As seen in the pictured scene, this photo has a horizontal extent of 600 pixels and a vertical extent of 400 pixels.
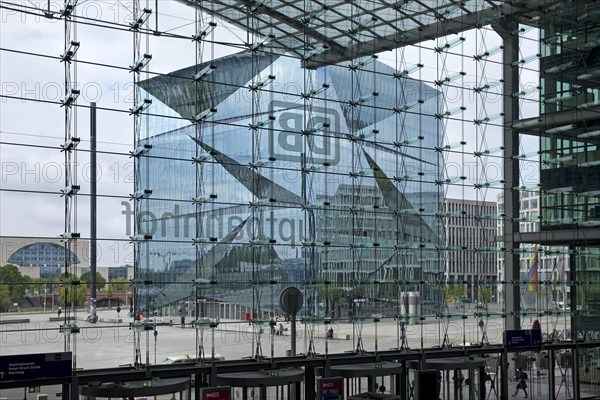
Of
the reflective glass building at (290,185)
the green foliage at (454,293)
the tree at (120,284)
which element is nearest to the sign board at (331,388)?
the reflective glass building at (290,185)

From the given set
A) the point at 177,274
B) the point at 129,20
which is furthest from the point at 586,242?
the point at 129,20

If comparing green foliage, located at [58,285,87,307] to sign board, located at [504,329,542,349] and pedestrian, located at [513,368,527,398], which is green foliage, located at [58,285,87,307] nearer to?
sign board, located at [504,329,542,349]

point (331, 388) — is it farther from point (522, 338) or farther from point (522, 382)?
point (522, 382)

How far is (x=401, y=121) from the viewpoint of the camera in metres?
14.2

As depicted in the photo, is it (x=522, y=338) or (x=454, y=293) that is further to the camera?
(x=454, y=293)

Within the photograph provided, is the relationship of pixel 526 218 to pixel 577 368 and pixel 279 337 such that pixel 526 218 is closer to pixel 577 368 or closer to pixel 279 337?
pixel 577 368

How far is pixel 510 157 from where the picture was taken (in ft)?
Answer: 50.9

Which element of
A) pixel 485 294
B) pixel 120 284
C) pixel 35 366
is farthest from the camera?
pixel 485 294

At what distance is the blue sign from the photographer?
9367 millimetres

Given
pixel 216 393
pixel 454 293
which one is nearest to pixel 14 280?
pixel 216 393

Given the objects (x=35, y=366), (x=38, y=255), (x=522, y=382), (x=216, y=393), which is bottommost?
(x=522, y=382)

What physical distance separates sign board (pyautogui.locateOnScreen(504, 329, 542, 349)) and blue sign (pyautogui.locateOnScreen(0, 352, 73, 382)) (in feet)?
21.4

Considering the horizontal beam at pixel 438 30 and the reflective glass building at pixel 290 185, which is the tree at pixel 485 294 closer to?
the reflective glass building at pixel 290 185

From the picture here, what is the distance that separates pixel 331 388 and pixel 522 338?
373cm
